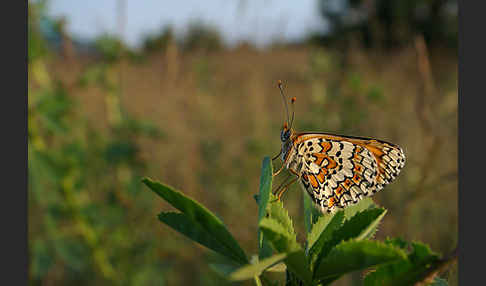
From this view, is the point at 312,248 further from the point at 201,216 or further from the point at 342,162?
the point at 342,162

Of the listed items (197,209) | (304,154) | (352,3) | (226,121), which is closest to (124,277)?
(304,154)

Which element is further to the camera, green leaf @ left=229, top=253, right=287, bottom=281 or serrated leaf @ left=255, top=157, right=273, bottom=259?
serrated leaf @ left=255, top=157, right=273, bottom=259

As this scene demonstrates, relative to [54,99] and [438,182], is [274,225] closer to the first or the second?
[438,182]

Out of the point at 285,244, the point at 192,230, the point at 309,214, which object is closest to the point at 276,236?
the point at 285,244

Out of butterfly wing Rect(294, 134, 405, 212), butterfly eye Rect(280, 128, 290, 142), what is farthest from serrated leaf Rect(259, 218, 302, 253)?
butterfly eye Rect(280, 128, 290, 142)

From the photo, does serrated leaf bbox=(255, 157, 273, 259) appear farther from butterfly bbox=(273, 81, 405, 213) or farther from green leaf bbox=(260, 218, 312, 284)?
butterfly bbox=(273, 81, 405, 213)

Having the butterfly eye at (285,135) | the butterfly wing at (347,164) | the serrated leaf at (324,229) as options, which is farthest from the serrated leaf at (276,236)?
the butterfly eye at (285,135)

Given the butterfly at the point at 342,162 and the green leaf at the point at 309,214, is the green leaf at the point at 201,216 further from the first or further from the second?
the butterfly at the point at 342,162
